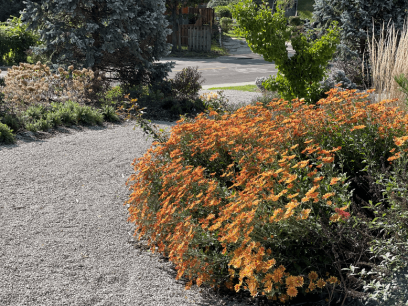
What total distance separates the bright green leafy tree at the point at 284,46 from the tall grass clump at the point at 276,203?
254 cm

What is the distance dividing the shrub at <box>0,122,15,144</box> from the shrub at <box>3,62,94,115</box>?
1.16m

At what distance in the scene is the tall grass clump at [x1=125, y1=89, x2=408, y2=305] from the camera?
236 centimetres

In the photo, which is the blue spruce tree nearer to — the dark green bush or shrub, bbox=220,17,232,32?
the dark green bush

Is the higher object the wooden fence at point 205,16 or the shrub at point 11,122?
the wooden fence at point 205,16

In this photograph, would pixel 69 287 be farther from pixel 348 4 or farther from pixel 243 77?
pixel 243 77

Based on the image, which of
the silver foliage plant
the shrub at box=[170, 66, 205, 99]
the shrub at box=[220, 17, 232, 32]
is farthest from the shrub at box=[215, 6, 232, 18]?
the shrub at box=[170, 66, 205, 99]

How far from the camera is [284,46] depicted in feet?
21.1

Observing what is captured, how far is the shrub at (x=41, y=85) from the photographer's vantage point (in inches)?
291

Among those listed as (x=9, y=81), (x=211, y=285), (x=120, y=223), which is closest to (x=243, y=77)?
(x=9, y=81)

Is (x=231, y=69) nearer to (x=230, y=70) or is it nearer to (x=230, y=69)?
(x=230, y=69)

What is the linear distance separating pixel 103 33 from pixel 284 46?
460 cm

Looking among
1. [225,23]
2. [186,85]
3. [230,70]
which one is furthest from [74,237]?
[225,23]

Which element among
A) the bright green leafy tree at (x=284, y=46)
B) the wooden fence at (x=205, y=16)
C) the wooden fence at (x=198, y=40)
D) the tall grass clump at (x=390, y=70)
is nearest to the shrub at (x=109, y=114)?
the bright green leafy tree at (x=284, y=46)

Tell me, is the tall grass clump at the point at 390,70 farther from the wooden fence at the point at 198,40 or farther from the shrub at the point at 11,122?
the wooden fence at the point at 198,40
